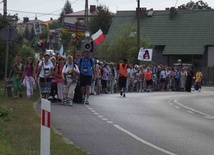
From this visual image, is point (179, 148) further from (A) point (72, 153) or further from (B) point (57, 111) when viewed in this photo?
(B) point (57, 111)

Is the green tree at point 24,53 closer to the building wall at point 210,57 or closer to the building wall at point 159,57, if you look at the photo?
the building wall at point 159,57

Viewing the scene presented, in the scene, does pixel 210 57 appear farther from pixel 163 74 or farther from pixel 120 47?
pixel 163 74

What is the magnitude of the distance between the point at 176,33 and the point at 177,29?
1.05 metres

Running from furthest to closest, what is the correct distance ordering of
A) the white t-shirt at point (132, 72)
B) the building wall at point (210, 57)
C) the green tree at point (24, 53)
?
1. the building wall at point (210, 57)
2. the green tree at point (24, 53)
3. the white t-shirt at point (132, 72)

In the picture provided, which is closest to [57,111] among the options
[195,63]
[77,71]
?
[77,71]

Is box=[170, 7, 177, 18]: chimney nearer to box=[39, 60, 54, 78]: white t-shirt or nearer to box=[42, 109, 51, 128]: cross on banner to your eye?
box=[39, 60, 54, 78]: white t-shirt

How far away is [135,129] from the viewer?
15.9m

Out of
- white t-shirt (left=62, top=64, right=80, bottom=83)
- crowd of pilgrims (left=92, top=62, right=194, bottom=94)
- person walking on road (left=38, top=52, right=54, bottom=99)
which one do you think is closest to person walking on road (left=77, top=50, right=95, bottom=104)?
white t-shirt (left=62, top=64, right=80, bottom=83)

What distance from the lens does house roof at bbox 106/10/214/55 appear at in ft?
255

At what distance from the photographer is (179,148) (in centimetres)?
1277

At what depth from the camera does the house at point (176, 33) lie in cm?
7762

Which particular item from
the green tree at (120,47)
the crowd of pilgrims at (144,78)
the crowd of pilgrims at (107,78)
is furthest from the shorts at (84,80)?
the green tree at (120,47)

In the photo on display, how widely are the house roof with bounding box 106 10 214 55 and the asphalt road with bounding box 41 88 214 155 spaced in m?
54.9

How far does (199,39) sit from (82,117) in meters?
61.4
